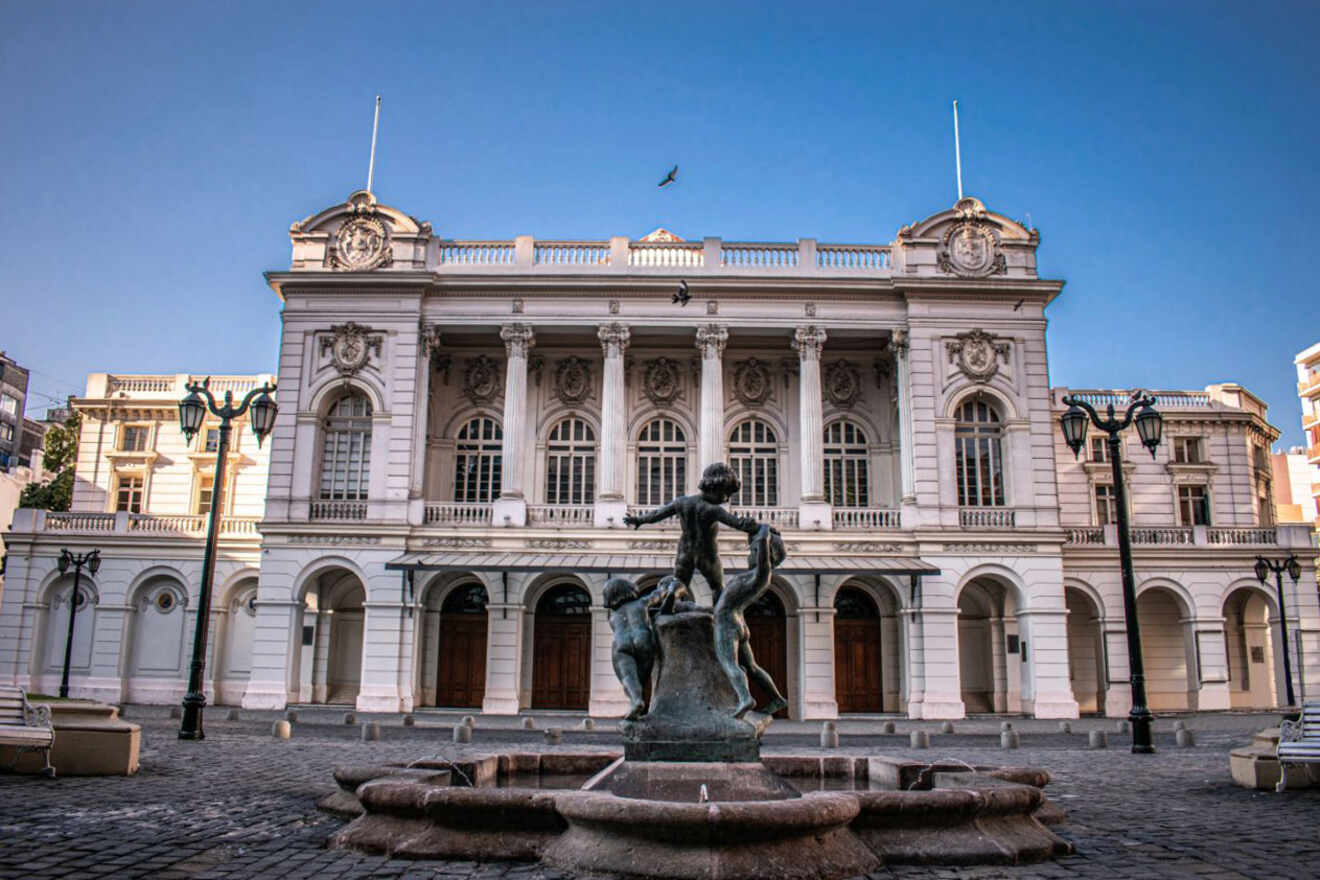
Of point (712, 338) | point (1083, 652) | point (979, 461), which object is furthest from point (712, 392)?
point (1083, 652)

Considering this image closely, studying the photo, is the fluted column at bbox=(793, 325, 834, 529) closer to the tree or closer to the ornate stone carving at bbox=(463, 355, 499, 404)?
the ornate stone carving at bbox=(463, 355, 499, 404)

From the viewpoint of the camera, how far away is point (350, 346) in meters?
29.2

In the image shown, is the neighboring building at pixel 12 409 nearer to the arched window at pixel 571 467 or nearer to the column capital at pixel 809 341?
the arched window at pixel 571 467

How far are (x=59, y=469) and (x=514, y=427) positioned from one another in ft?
81.9

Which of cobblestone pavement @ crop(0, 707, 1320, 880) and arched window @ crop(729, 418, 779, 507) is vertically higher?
arched window @ crop(729, 418, 779, 507)

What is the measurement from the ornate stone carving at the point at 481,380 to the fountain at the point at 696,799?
22258mm

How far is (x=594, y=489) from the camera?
102ft

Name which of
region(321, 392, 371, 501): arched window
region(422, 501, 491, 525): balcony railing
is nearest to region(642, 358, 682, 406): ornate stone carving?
region(422, 501, 491, 525): balcony railing

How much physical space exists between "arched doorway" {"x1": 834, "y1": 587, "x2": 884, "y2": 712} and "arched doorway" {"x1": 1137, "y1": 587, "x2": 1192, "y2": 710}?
9.92 metres

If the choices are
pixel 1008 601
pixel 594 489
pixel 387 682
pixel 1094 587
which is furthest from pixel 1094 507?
pixel 387 682

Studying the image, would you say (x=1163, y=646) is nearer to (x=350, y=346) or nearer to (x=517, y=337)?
(x=517, y=337)

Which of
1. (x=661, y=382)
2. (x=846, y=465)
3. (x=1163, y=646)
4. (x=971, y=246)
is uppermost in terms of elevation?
(x=971, y=246)

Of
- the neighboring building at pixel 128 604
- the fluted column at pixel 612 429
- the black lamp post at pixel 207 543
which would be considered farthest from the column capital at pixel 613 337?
the neighboring building at pixel 128 604

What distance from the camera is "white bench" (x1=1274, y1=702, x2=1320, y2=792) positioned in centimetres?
1091
